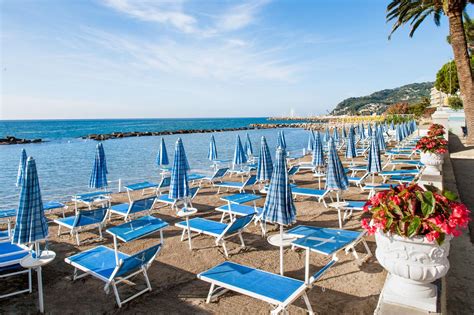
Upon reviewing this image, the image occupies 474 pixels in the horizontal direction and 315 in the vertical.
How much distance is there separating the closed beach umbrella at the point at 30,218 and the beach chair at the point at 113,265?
625 mm

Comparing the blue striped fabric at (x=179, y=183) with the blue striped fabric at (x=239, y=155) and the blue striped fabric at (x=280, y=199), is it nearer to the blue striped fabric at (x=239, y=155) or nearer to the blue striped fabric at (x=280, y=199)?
the blue striped fabric at (x=280, y=199)

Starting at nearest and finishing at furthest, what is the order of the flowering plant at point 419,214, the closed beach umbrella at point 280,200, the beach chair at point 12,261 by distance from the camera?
the flowering plant at point 419,214 < the beach chair at point 12,261 < the closed beach umbrella at point 280,200

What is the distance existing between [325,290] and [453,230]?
8.01ft

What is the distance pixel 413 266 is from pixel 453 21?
1481 cm

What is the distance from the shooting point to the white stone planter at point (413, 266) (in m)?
2.32

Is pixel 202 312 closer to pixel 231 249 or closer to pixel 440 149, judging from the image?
pixel 231 249

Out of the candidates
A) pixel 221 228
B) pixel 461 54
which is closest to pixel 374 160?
pixel 221 228

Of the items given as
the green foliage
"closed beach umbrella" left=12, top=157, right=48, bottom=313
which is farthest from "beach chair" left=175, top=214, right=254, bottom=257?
the green foliage

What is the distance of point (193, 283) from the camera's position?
4.69m

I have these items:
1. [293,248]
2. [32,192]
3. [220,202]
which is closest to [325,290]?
[293,248]

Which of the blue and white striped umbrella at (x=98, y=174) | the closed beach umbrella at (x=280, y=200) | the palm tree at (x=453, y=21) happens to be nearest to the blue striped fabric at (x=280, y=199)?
the closed beach umbrella at (x=280, y=200)

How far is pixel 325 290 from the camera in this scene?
4.33 meters

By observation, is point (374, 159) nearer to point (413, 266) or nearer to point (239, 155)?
point (239, 155)

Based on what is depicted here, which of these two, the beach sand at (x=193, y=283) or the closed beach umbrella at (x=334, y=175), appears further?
the closed beach umbrella at (x=334, y=175)
